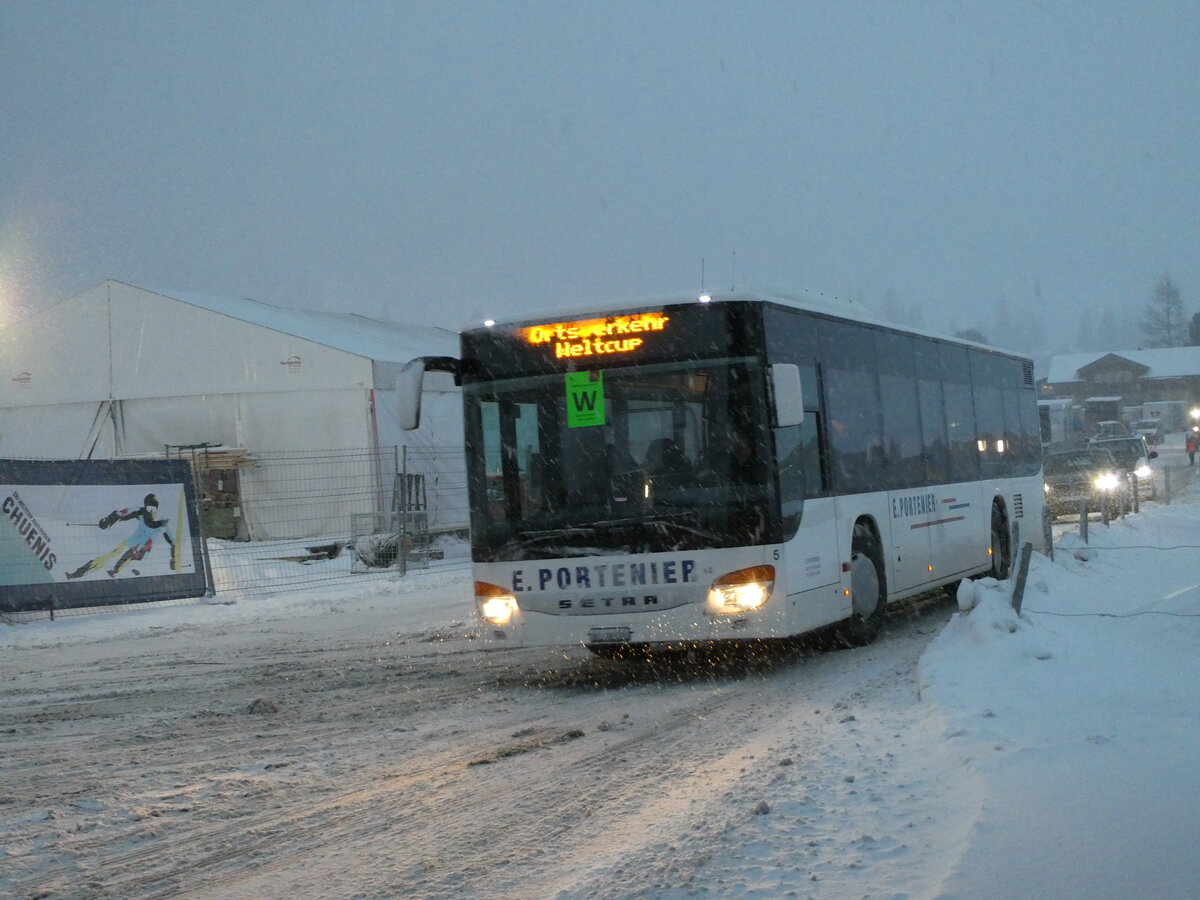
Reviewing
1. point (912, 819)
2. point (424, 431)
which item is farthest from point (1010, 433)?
point (424, 431)

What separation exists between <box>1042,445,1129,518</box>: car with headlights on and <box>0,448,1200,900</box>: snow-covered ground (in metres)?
16.9

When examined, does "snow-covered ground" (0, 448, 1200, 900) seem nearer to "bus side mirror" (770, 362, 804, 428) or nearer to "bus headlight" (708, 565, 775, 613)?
"bus headlight" (708, 565, 775, 613)

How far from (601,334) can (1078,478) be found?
2173cm

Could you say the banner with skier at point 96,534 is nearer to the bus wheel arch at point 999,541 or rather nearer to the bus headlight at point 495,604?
the bus headlight at point 495,604

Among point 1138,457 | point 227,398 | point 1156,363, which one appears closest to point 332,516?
point 227,398

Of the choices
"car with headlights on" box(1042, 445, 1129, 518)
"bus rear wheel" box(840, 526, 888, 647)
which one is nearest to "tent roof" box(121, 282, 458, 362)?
"car with headlights on" box(1042, 445, 1129, 518)

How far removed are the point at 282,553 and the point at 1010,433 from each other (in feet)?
42.1

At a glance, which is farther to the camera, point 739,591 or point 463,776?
point 739,591

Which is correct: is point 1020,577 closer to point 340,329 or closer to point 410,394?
point 410,394

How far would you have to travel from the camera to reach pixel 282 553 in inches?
856

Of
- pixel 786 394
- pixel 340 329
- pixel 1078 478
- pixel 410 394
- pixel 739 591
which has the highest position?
pixel 340 329

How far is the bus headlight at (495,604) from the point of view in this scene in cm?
961

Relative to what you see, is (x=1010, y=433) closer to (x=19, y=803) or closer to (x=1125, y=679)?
(x=1125, y=679)

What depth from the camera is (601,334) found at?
31.6 ft
